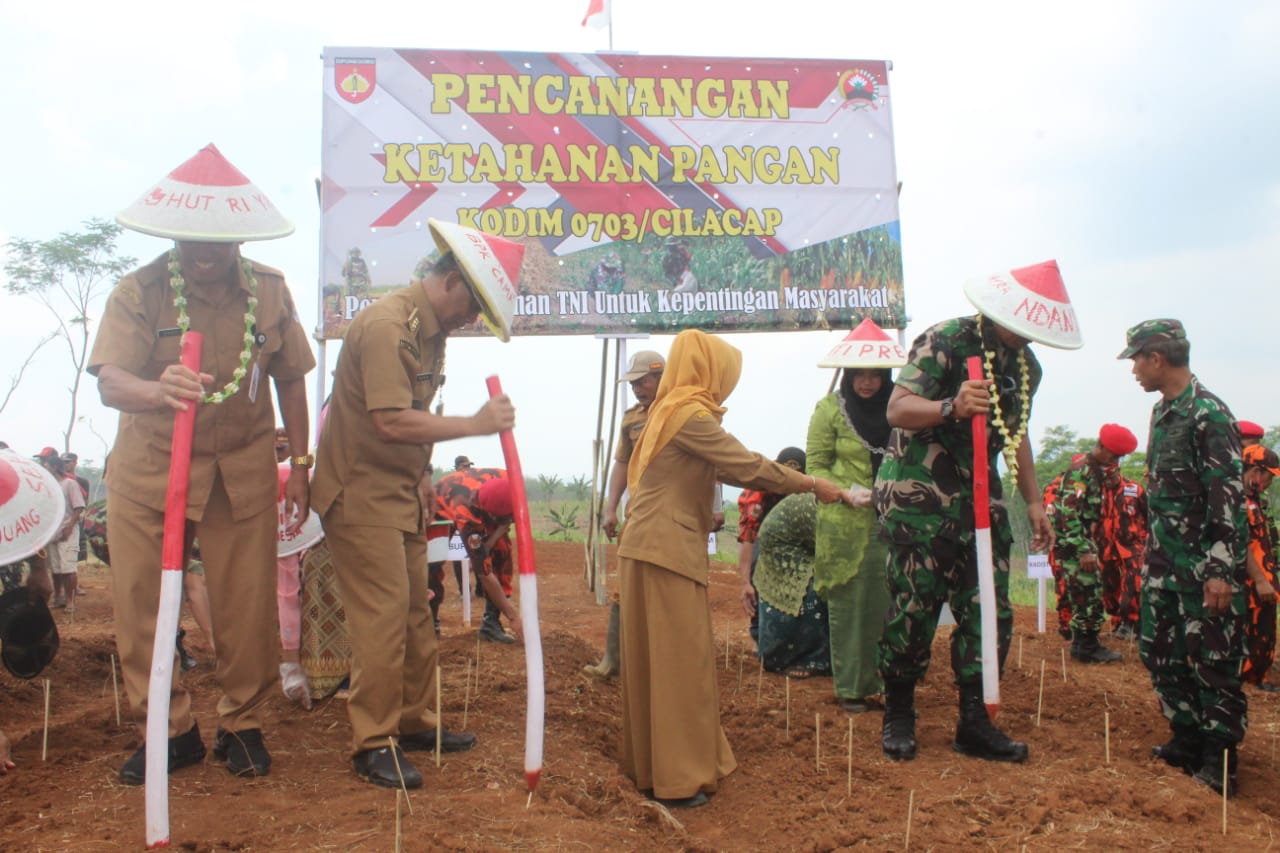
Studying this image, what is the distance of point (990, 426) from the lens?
4184mm

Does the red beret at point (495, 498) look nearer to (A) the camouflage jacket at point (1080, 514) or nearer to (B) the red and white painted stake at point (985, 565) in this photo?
(B) the red and white painted stake at point (985, 565)

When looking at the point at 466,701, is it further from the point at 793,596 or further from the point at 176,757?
the point at 793,596

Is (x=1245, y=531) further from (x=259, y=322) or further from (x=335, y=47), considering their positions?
(x=335, y=47)

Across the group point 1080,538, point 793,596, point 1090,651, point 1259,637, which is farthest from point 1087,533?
point 793,596

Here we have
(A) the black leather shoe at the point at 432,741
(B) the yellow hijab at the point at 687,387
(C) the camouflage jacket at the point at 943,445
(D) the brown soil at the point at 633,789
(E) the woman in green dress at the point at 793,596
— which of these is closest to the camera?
(D) the brown soil at the point at 633,789

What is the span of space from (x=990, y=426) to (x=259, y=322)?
281 cm

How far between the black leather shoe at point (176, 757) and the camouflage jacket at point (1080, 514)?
19.8ft

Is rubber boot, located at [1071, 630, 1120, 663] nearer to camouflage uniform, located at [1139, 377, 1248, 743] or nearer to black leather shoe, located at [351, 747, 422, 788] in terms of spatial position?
camouflage uniform, located at [1139, 377, 1248, 743]

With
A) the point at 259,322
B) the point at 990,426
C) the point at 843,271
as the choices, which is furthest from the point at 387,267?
the point at 990,426

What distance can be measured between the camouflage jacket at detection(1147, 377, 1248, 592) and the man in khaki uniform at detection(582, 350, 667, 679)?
2.66 metres

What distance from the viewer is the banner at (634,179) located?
8.65 m

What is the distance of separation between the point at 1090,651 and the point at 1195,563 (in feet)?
11.6

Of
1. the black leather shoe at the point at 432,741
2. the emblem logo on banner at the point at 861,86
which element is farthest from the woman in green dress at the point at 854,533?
the emblem logo on banner at the point at 861,86

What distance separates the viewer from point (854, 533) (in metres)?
5.26
